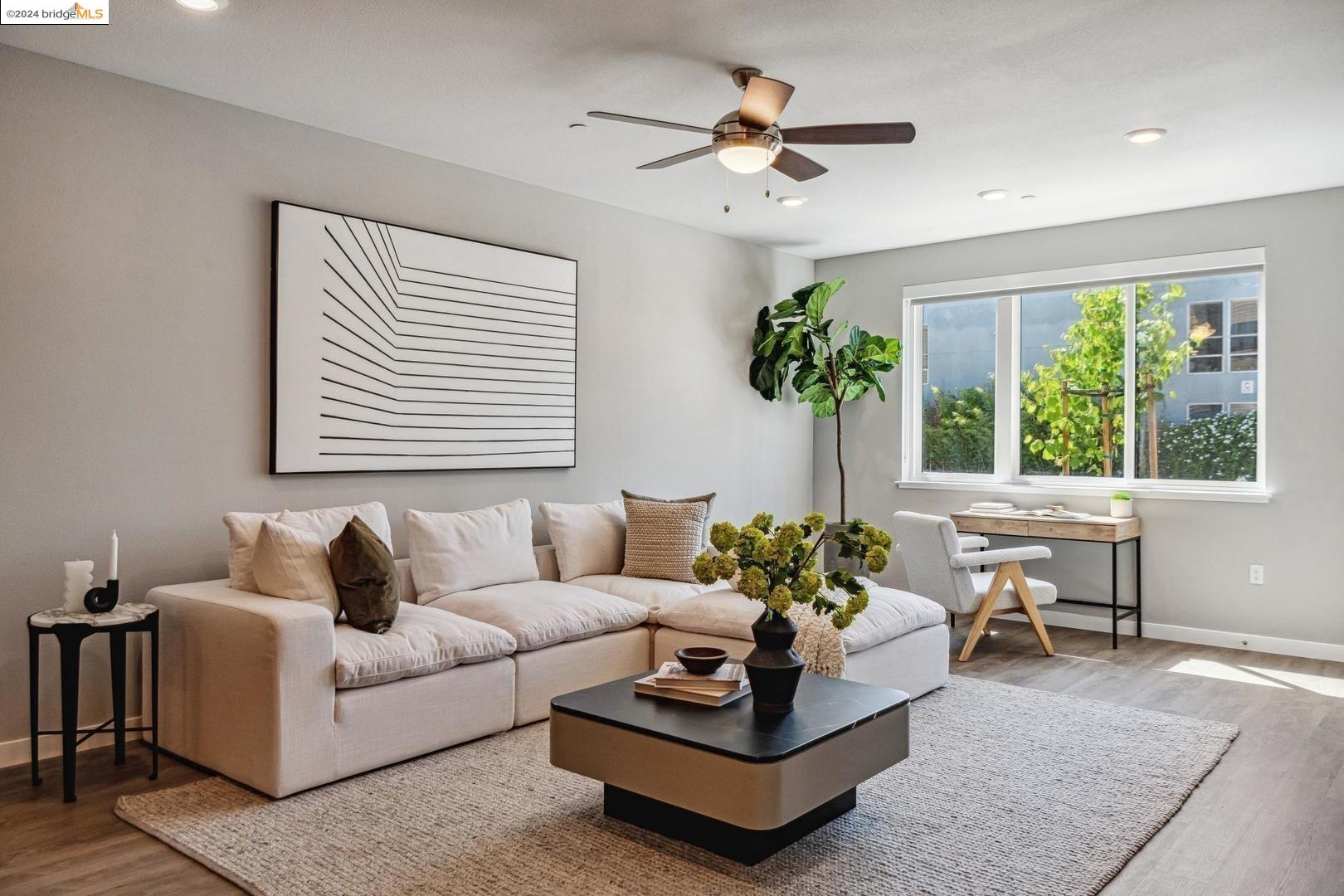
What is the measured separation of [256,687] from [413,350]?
1.91m

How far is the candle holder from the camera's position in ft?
10.3

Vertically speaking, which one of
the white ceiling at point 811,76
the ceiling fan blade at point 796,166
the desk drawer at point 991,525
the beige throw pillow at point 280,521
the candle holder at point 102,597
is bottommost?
the candle holder at point 102,597

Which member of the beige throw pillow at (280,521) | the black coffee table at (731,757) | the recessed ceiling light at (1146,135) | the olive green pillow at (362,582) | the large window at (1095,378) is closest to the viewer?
the black coffee table at (731,757)

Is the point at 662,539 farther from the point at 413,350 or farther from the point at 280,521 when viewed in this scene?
the point at 280,521

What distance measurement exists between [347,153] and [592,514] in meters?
2.13

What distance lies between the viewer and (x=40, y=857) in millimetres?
2574

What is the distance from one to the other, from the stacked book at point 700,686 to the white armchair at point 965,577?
226cm

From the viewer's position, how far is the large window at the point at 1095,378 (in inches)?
216

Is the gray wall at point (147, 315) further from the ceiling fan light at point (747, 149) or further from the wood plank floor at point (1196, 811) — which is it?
the ceiling fan light at point (747, 149)

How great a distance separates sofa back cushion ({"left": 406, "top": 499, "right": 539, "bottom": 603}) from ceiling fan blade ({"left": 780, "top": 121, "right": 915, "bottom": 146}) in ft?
7.35

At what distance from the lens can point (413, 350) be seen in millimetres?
4469

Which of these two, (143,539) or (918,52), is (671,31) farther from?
(143,539)

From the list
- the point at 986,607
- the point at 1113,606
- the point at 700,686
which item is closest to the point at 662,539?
the point at 986,607

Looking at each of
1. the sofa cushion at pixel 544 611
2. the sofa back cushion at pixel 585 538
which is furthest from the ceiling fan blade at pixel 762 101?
the sofa back cushion at pixel 585 538
